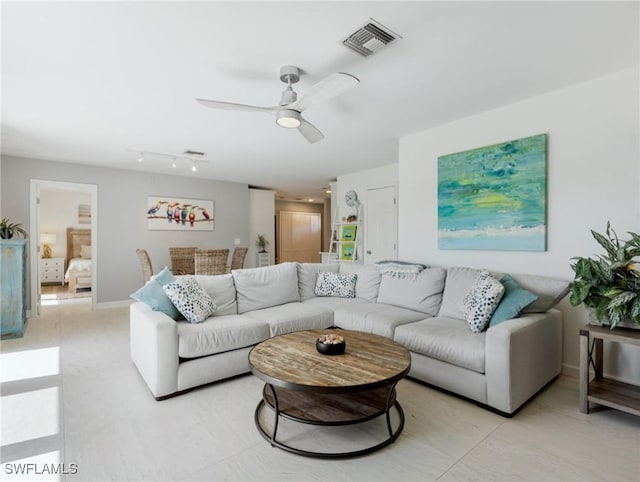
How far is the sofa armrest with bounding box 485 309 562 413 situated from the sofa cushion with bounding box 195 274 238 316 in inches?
92.3

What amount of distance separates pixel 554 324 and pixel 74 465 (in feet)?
11.2

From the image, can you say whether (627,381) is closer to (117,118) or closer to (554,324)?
(554,324)

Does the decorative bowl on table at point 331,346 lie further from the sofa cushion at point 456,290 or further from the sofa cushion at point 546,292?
the sofa cushion at point 546,292

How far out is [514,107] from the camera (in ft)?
10.3

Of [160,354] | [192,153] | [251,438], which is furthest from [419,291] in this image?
[192,153]

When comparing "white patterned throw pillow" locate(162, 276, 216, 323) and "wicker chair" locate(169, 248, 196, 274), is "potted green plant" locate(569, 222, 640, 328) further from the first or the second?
"wicker chair" locate(169, 248, 196, 274)

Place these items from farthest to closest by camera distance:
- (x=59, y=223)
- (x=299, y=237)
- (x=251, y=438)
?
(x=299, y=237), (x=59, y=223), (x=251, y=438)

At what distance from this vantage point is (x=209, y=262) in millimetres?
4957

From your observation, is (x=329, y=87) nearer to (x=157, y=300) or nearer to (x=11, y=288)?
(x=157, y=300)

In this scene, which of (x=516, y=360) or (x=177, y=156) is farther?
(x=177, y=156)

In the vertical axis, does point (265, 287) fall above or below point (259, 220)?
below

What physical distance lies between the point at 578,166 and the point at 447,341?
6.24 feet

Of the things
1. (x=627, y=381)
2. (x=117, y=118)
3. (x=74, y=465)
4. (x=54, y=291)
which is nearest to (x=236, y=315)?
(x=74, y=465)

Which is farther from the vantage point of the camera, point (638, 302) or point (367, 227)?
point (367, 227)
